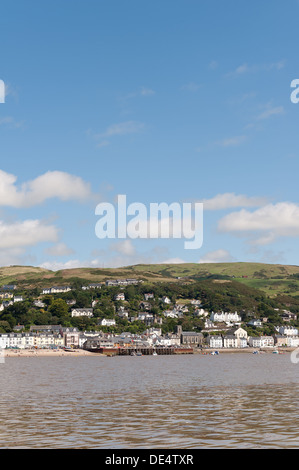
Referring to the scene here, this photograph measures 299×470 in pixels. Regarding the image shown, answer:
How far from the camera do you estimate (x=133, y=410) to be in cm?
3781

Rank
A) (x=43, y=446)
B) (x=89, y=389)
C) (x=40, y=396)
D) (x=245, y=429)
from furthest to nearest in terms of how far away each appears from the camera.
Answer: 1. (x=89, y=389)
2. (x=40, y=396)
3. (x=245, y=429)
4. (x=43, y=446)

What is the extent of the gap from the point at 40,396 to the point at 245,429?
22.6 metres

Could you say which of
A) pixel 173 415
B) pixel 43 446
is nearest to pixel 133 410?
pixel 173 415

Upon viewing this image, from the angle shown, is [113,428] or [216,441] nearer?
[216,441]

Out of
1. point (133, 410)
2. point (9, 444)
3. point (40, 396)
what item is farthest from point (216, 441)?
point (40, 396)

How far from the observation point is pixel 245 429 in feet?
99.0
